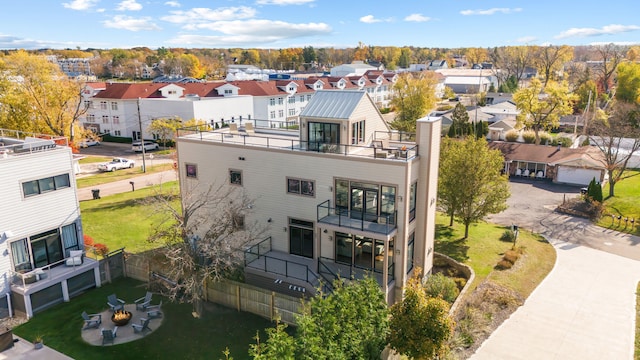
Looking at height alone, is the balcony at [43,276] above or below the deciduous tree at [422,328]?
below

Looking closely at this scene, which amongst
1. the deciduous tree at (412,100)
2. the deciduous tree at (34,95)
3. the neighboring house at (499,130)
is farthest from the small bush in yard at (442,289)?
the deciduous tree at (412,100)

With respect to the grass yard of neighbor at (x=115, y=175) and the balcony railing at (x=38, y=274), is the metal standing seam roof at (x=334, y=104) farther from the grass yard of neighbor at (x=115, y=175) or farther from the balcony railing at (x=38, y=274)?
the grass yard of neighbor at (x=115, y=175)

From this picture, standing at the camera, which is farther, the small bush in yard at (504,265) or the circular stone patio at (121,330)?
the small bush in yard at (504,265)

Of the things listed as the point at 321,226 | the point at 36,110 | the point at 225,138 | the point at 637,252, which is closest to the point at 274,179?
the point at 321,226

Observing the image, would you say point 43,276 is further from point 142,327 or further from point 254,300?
point 254,300

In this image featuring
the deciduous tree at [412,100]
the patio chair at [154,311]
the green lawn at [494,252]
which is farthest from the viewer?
the deciduous tree at [412,100]

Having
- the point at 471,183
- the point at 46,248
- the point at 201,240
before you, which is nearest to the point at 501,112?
the point at 471,183

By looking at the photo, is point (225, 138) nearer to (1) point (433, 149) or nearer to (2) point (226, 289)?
(2) point (226, 289)
